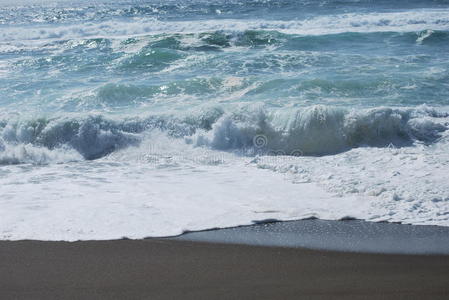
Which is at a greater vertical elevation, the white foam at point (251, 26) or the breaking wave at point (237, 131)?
the white foam at point (251, 26)

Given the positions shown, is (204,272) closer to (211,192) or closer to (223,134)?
(211,192)

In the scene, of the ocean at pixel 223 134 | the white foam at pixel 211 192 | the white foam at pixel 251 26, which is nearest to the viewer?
the white foam at pixel 211 192

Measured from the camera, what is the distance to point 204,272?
4.72m

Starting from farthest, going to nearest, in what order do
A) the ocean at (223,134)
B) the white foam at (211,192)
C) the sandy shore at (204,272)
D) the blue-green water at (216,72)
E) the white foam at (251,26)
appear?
the white foam at (251,26)
the blue-green water at (216,72)
the ocean at (223,134)
the white foam at (211,192)
the sandy shore at (204,272)

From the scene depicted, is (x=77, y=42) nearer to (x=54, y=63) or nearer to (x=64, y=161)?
(x=54, y=63)

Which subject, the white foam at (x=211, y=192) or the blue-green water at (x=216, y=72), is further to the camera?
the blue-green water at (x=216, y=72)

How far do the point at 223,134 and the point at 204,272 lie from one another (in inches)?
177

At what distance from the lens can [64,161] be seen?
28.5ft

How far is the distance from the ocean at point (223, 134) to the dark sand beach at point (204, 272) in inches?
16.9

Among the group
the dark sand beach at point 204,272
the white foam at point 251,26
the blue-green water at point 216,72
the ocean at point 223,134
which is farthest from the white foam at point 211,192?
the white foam at point 251,26

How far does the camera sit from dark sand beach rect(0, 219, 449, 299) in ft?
14.2

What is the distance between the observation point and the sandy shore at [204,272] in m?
4.34

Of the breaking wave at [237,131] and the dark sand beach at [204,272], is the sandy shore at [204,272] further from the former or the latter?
the breaking wave at [237,131]

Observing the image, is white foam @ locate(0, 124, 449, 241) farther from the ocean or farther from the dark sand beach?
the dark sand beach
